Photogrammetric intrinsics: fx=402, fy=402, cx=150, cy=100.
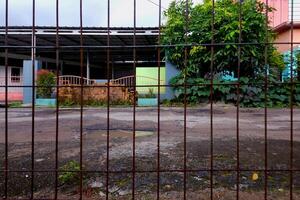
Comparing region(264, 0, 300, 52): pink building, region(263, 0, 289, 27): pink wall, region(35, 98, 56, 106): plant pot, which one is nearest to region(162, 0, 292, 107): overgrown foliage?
region(264, 0, 300, 52): pink building

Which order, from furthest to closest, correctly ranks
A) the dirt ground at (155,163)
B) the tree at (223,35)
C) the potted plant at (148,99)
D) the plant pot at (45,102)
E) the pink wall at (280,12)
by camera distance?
the pink wall at (280,12), the plant pot at (45,102), the potted plant at (148,99), the tree at (223,35), the dirt ground at (155,163)

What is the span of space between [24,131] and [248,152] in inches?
177

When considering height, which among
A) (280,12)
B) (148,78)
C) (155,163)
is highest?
(280,12)

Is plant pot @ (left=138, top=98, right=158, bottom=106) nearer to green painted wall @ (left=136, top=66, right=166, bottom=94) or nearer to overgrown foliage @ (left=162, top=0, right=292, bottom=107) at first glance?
green painted wall @ (left=136, top=66, right=166, bottom=94)

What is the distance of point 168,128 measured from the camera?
7770mm

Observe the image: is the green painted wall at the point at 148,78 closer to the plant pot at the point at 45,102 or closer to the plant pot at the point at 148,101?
the plant pot at the point at 148,101

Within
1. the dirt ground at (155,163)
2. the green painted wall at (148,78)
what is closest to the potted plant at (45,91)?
the green painted wall at (148,78)

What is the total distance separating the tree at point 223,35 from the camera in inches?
526

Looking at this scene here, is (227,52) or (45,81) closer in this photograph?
(227,52)

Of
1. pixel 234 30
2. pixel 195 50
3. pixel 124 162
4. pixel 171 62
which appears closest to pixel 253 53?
pixel 234 30

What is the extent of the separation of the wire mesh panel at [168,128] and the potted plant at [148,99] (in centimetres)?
5

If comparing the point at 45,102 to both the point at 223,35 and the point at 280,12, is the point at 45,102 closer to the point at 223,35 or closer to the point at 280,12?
the point at 223,35

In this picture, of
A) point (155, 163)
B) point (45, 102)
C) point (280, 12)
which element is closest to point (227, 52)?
point (280, 12)

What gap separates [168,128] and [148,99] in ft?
22.9
